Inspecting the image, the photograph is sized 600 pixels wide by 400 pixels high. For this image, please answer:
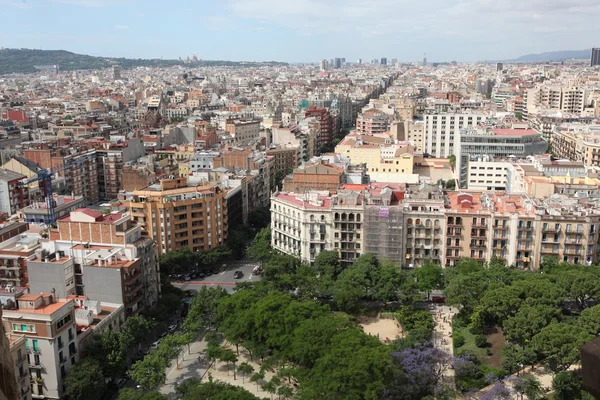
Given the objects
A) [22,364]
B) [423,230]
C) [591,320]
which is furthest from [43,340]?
[591,320]

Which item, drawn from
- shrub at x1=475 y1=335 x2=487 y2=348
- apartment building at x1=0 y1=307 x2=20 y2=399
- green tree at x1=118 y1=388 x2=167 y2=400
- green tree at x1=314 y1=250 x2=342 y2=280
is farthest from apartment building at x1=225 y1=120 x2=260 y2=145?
apartment building at x1=0 y1=307 x2=20 y2=399

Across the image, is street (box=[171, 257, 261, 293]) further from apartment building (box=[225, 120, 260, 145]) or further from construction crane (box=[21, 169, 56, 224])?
apartment building (box=[225, 120, 260, 145])

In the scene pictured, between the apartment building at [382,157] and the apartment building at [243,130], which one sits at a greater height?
the apartment building at [243,130]

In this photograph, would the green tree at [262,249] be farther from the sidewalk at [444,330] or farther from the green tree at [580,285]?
the green tree at [580,285]

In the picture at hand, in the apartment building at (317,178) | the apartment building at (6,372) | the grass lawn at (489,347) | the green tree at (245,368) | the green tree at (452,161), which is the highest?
the apartment building at (6,372)

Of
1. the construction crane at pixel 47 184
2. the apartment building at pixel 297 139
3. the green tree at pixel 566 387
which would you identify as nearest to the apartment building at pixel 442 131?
the apartment building at pixel 297 139

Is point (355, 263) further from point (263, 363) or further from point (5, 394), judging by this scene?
point (5, 394)
